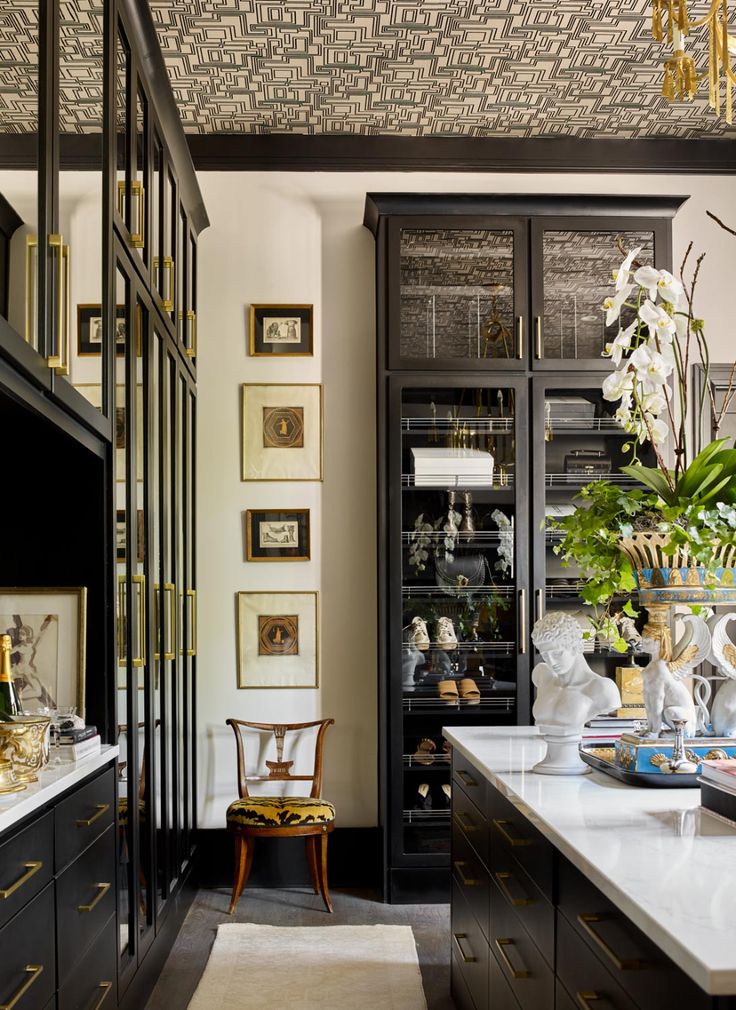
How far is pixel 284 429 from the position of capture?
4484 mm

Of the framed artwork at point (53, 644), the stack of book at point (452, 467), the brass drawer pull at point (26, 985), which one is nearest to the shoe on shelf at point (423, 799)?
the stack of book at point (452, 467)

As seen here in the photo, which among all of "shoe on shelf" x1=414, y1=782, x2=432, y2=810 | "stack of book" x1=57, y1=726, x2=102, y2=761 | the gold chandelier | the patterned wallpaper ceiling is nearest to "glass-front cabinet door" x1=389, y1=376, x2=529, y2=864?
"shoe on shelf" x1=414, y1=782, x2=432, y2=810

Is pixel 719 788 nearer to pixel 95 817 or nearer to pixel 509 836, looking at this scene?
pixel 509 836

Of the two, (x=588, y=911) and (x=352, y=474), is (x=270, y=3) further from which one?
(x=588, y=911)

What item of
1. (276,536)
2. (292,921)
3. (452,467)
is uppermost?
(452,467)

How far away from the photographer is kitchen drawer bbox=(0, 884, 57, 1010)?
5.69 ft

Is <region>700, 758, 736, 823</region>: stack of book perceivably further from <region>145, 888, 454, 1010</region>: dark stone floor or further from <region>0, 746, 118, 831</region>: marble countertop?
<region>145, 888, 454, 1010</region>: dark stone floor

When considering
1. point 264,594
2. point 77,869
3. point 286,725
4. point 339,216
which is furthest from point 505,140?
point 77,869

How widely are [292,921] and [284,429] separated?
6.81ft

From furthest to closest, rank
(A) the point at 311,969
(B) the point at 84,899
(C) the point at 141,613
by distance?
(A) the point at 311,969 → (C) the point at 141,613 → (B) the point at 84,899

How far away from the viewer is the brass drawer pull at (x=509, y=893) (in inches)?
80.2

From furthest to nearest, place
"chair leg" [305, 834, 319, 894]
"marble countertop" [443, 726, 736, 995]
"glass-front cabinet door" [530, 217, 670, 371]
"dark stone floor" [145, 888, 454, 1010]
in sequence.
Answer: "glass-front cabinet door" [530, 217, 670, 371], "chair leg" [305, 834, 319, 894], "dark stone floor" [145, 888, 454, 1010], "marble countertop" [443, 726, 736, 995]

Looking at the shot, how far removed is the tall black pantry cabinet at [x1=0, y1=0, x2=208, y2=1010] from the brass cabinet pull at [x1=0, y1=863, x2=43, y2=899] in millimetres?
17

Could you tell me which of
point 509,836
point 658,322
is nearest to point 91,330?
point 658,322
